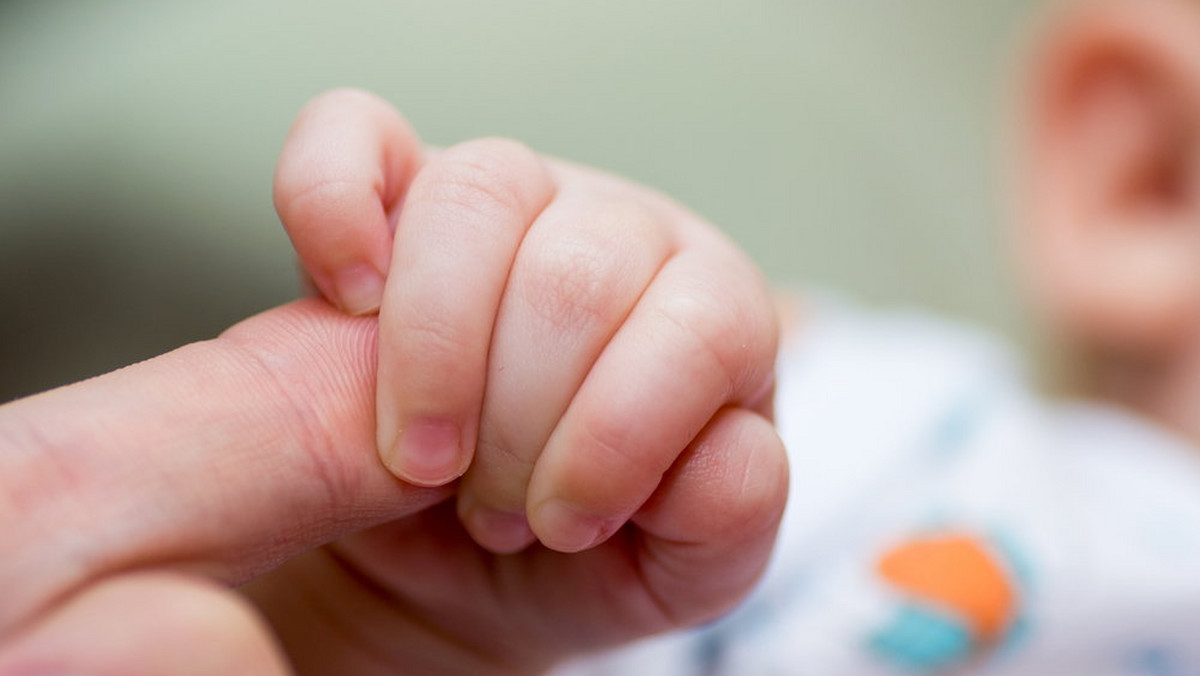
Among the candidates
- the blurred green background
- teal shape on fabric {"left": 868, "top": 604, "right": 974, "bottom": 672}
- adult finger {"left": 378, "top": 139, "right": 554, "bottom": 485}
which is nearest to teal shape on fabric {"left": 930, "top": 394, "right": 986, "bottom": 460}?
teal shape on fabric {"left": 868, "top": 604, "right": 974, "bottom": 672}

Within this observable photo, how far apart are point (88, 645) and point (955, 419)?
21.7 inches

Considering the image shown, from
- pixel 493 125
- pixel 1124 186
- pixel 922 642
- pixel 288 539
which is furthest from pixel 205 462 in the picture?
pixel 1124 186

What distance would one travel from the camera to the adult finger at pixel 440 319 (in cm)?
27

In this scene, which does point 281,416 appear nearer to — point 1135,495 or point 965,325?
point 1135,495

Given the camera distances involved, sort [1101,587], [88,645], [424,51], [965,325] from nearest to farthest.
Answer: [88,645], [1101,587], [424,51], [965,325]

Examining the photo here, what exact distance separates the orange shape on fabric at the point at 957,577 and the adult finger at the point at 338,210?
37cm

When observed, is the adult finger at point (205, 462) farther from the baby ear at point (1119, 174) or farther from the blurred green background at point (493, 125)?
the baby ear at point (1119, 174)

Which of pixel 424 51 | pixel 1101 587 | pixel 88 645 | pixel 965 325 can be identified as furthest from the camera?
pixel 965 325

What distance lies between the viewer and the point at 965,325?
1.00 metres

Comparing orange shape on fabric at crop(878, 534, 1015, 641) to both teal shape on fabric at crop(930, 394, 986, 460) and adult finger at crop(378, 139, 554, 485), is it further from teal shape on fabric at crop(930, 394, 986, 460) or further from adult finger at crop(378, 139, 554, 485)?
adult finger at crop(378, 139, 554, 485)

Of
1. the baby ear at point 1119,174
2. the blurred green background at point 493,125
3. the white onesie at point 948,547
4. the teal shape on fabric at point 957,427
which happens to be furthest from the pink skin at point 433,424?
the baby ear at point 1119,174

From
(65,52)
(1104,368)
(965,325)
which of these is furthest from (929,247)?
(65,52)

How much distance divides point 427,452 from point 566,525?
0.13 feet

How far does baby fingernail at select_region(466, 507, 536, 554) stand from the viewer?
311 millimetres
